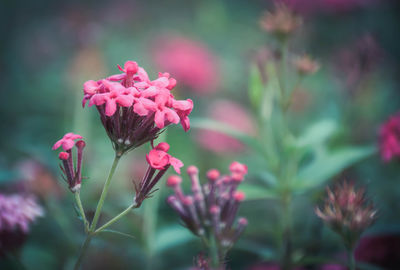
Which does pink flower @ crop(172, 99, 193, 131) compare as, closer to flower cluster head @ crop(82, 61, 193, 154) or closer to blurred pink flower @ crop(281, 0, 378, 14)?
flower cluster head @ crop(82, 61, 193, 154)

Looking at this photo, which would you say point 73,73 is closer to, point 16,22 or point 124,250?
point 124,250

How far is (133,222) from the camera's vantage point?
1.65m

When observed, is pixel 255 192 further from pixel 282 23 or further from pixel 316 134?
pixel 282 23

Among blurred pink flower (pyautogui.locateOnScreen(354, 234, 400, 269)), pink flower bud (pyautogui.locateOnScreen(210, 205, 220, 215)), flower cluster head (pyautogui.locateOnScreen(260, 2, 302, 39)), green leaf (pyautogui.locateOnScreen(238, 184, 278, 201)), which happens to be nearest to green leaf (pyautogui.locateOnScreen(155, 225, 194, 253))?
green leaf (pyautogui.locateOnScreen(238, 184, 278, 201))

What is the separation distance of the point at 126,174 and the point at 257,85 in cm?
129

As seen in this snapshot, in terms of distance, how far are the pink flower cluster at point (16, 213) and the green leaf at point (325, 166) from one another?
3.54 ft

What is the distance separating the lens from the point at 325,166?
1.64m

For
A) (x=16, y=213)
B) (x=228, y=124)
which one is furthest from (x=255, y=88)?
(x=228, y=124)

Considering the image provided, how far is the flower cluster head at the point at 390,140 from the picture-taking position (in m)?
1.63

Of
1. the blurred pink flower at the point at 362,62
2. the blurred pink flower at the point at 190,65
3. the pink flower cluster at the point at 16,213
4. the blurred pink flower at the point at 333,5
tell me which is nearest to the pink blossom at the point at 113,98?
the pink flower cluster at the point at 16,213

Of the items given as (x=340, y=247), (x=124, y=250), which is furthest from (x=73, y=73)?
(x=340, y=247)

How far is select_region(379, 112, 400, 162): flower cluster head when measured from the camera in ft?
5.35

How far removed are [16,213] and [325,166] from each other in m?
1.27

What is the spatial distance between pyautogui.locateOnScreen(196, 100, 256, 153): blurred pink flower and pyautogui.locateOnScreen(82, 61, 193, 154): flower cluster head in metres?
1.81
